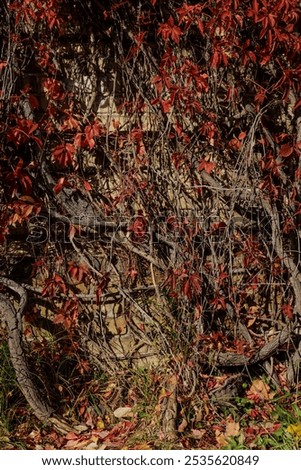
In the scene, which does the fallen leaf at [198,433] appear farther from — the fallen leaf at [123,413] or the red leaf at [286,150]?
the red leaf at [286,150]

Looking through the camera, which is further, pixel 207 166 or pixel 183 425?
pixel 207 166

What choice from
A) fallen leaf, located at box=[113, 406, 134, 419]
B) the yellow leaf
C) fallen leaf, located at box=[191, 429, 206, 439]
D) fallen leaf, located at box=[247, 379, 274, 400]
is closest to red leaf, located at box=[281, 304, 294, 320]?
fallen leaf, located at box=[247, 379, 274, 400]

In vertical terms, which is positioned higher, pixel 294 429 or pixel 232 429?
pixel 294 429

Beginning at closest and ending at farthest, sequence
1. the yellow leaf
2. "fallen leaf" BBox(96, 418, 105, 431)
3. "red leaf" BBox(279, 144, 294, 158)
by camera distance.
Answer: the yellow leaf < "red leaf" BBox(279, 144, 294, 158) < "fallen leaf" BBox(96, 418, 105, 431)

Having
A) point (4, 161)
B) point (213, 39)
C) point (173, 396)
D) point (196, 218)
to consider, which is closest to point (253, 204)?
point (196, 218)

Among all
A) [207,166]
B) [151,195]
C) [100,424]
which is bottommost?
[100,424]

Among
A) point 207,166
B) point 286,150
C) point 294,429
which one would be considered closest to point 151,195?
point 207,166

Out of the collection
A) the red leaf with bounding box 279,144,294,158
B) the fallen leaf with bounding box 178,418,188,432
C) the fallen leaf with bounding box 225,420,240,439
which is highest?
the red leaf with bounding box 279,144,294,158

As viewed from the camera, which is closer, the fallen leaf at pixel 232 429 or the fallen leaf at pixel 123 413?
the fallen leaf at pixel 232 429

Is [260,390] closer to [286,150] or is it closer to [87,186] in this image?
[286,150]

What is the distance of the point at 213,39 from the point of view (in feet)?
12.6

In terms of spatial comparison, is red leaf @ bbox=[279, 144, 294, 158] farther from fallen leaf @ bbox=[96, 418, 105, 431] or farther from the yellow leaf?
fallen leaf @ bbox=[96, 418, 105, 431]

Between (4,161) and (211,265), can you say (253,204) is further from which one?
(4,161)

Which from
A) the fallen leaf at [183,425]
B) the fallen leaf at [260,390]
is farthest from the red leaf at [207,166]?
the fallen leaf at [183,425]
